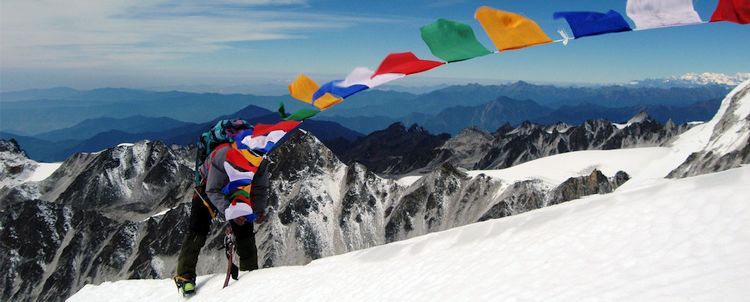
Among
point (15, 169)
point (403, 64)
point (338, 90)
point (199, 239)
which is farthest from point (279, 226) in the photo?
point (403, 64)

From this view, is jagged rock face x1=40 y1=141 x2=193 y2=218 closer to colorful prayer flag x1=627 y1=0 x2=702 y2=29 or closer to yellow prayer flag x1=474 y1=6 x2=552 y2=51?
yellow prayer flag x1=474 y1=6 x2=552 y2=51

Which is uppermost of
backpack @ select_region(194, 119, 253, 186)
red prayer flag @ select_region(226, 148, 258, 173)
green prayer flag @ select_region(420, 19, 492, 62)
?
green prayer flag @ select_region(420, 19, 492, 62)

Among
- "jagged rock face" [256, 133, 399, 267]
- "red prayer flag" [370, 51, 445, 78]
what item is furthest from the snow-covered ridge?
"red prayer flag" [370, 51, 445, 78]

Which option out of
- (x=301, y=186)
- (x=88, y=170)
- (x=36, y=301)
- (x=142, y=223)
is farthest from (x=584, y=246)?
(x=88, y=170)

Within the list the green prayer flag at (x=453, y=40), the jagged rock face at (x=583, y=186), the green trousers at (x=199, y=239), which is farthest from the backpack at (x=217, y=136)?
the jagged rock face at (x=583, y=186)

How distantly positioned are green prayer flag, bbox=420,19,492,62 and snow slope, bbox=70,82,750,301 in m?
2.87

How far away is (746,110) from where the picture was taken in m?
106

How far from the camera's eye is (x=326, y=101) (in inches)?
325

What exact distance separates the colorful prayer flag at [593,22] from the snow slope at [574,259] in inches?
99.4

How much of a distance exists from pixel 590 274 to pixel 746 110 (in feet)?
408

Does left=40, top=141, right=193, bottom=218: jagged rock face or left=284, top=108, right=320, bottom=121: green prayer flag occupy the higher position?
left=284, top=108, right=320, bottom=121: green prayer flag

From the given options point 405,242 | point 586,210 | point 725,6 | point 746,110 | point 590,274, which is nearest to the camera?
point 590,274

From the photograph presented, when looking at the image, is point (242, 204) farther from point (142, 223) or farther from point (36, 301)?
point (36, 301)

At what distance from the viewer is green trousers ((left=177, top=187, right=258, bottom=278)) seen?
38.7 feet
